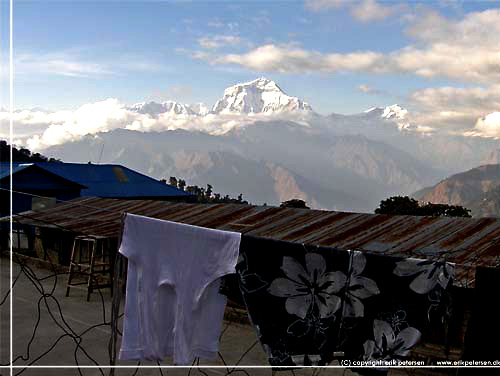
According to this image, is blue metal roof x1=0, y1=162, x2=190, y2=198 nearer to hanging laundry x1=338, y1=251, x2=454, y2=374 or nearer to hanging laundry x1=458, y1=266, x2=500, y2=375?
hanging laundry x1=338, y1=251, x2=454, y2=374

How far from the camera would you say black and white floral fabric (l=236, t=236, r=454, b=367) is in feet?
13.7

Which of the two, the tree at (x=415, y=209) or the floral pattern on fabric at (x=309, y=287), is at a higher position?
the floral pattern on fabric at (x=309, y=287)

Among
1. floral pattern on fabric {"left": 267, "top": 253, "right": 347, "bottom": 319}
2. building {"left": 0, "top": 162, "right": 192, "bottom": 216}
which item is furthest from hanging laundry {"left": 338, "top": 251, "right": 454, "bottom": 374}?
building {"left": 0, "top": 162, "right": 192, "bottom": 216}

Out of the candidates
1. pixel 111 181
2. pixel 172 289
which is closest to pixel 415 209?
pixel 111 181

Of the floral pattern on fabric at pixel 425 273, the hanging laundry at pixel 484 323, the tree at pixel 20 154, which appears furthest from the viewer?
the tree at pixel 20 154

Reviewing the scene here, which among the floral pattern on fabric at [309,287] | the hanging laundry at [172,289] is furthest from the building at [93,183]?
the floral pattern on fabric at [309,287]

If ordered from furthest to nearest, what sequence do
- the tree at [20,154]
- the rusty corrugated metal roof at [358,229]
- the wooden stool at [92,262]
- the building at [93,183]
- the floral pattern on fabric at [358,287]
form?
the tree at [20,154] → the building at [93,183] → the wooden stool at [92,262] → the rusty corrugated metal roof at [358,229] → the floral pattern on fabric at [358,287]

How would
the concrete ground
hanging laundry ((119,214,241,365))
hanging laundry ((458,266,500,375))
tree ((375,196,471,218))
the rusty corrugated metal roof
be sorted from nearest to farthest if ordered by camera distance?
hanging laundry ((458,266,500,375)) < hanging laundry ((119,214,241,365)) < the concrete ground < the rusty corrugated metal roof < tree ((375,196,471,218))

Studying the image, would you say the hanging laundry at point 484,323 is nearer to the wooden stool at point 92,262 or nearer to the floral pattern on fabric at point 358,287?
the floral pattern on fabric at point 358,287

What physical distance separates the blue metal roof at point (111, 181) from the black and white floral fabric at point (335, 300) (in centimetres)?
3299

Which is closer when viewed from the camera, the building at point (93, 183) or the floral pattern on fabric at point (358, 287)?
the floral pattern on fabric at point (358, 287)

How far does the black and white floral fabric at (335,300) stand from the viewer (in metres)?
4.19

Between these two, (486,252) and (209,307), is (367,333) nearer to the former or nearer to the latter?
(209,307)

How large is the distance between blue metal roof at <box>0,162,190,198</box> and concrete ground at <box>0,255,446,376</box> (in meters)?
22.9
